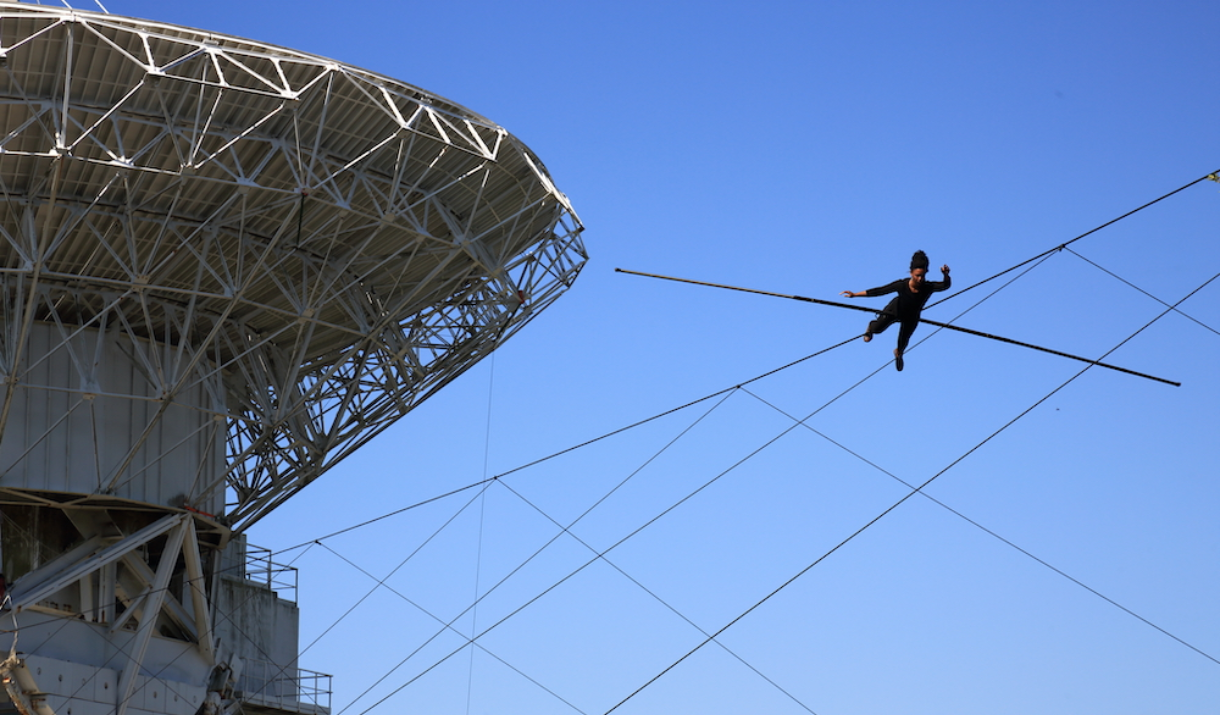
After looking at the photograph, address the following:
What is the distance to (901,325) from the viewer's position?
21.3m

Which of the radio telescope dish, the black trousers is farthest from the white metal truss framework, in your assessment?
the black trousers

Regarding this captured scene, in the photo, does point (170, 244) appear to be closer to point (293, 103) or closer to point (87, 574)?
point (293, 103)

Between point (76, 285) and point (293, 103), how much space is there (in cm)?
731

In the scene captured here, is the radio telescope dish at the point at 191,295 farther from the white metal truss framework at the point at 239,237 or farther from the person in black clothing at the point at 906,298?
the person in black clothing at the point at 906,298

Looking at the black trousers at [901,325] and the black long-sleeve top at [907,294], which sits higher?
the black long-sleeve top at [907,294]

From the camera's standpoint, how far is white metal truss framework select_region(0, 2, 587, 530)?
92.4 ft

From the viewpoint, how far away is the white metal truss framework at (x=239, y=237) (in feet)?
92.4

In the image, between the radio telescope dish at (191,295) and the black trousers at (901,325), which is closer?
the black trousers at (901,325)

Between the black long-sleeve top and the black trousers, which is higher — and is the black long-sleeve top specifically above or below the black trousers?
above

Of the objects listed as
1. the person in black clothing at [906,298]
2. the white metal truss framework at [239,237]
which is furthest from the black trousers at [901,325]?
the white metal truss framework at [239,237]

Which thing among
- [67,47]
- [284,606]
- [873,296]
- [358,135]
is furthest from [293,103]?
[284,606]

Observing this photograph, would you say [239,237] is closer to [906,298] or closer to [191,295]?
[191,295]

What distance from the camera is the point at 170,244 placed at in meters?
31.8

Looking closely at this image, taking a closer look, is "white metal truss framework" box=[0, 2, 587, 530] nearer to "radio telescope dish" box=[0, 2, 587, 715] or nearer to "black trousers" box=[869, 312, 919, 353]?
"radio telescope dish" box=[0, 2, 587, 715]
